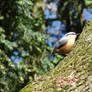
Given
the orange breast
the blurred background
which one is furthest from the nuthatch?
the blurred background

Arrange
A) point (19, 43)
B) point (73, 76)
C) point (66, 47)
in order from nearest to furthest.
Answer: point (73, 76)
point (66, 47)
point (19, 43)

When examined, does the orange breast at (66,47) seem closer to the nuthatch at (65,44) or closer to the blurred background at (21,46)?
the nuthatch at (65,44)

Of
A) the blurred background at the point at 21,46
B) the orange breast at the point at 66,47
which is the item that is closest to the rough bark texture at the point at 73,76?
the orange breast at the point at 66,47

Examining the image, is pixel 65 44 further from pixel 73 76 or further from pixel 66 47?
pixel 73 76

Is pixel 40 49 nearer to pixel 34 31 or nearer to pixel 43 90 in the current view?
pixel 34 31

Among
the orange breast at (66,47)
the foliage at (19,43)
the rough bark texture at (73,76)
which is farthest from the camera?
the foliage at (19,43)

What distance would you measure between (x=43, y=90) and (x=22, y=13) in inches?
124

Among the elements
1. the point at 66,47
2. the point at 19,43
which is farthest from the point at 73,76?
the point at 19,43

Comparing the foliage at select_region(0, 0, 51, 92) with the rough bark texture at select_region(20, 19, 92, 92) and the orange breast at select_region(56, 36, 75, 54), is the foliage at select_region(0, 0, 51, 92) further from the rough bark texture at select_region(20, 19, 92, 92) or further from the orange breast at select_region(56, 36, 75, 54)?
the rough bark texture at select_region(20, 19, 92, 92)

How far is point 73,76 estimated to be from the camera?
73.4 inches

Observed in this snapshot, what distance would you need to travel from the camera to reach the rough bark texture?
173 centimetres

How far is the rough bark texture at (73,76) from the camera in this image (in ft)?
5.67

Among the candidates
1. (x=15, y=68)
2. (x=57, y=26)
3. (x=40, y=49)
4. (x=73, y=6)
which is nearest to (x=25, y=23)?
(x=40, y=49)

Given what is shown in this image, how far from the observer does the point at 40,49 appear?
5355mm
